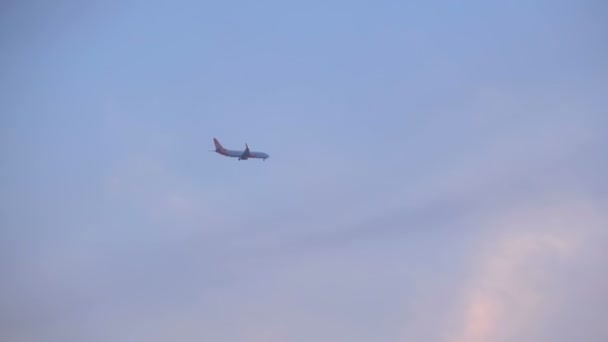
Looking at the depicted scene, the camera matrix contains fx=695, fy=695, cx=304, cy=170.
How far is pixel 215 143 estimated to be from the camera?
16112 centimetres

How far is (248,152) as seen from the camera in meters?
155

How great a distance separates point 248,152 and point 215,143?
10.7 meters
